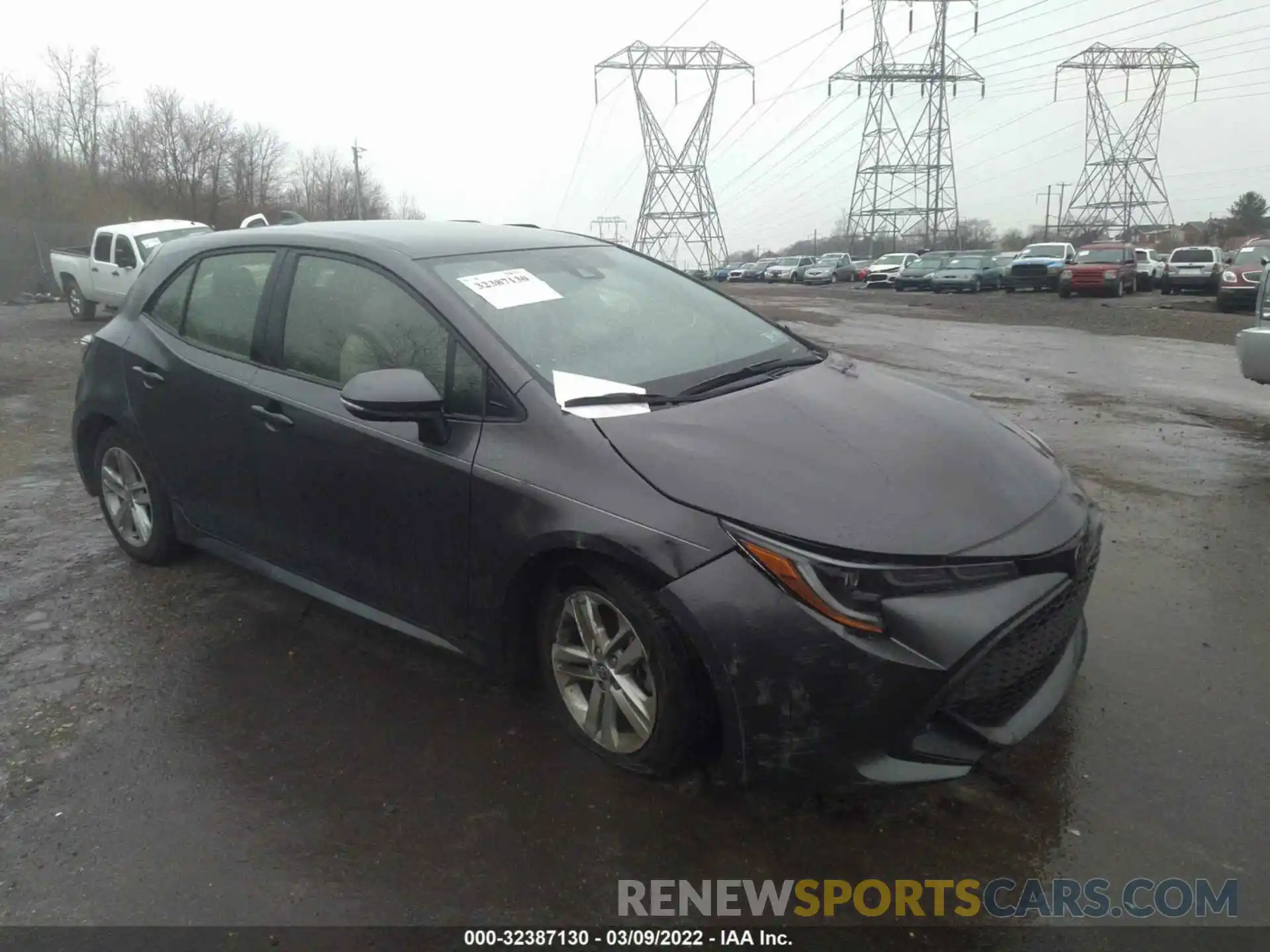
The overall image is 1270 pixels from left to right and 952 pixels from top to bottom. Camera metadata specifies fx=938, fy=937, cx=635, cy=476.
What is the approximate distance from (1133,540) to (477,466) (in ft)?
11.9

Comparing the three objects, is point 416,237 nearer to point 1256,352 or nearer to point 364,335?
point 364,335

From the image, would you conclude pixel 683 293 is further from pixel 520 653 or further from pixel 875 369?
pixel 520 653

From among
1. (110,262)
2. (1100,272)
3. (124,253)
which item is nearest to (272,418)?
(124,253)

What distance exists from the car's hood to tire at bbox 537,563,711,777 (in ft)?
1.10

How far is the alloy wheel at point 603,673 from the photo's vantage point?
2693mm

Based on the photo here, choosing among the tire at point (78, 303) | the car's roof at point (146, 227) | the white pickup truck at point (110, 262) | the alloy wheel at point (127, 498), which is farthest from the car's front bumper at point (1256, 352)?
the tire at point (78, 303)

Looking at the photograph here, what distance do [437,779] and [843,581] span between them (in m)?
1.42

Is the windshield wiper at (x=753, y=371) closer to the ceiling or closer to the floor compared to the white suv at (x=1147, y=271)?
closer to the floor

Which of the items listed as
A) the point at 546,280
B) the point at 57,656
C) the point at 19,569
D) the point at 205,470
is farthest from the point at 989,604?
the point at 19,569

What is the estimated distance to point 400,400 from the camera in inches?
115

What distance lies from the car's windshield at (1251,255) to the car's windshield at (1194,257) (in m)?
7.27

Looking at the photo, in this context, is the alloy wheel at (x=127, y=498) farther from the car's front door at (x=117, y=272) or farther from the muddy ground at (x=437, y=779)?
the car's front door at (x=117, y=272)

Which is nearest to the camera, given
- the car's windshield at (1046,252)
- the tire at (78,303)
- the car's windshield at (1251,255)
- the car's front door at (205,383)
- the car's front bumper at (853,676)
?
the car's front bumper at (853,676)

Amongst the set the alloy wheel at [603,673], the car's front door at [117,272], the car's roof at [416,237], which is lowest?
the alloy wheel at [603,673]
